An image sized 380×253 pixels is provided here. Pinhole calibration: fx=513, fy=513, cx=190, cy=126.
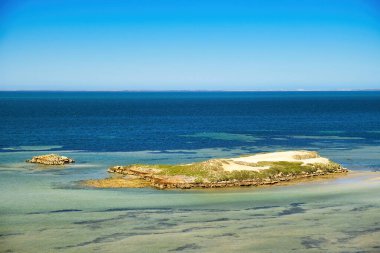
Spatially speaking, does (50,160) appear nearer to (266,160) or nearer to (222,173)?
(222,173)

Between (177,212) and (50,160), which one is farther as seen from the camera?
(50,160)

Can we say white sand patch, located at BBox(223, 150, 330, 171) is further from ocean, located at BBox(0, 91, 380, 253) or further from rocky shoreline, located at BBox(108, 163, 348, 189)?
ocean, located at BBox(0, 91, 380, 253)

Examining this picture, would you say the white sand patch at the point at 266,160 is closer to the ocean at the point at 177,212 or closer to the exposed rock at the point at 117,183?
the ocean at the point at 177,212

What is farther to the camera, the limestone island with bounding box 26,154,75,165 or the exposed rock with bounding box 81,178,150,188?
the limestone island with bounding box 26,154,75,165

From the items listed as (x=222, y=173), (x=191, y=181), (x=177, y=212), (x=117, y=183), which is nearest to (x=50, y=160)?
(x=117, y=183)

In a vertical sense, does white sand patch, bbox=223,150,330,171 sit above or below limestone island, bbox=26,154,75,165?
above

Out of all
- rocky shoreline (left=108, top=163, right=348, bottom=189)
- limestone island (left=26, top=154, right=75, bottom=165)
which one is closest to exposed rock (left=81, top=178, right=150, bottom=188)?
rocky shoreline (left=108, top=163, right=348, bottom=189)

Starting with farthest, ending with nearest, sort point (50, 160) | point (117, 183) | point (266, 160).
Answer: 1. point (50, 160)
2. point (266, 160)
3. point (117, 183)

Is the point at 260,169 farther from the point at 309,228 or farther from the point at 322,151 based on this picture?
Answer: the point at 322,151
